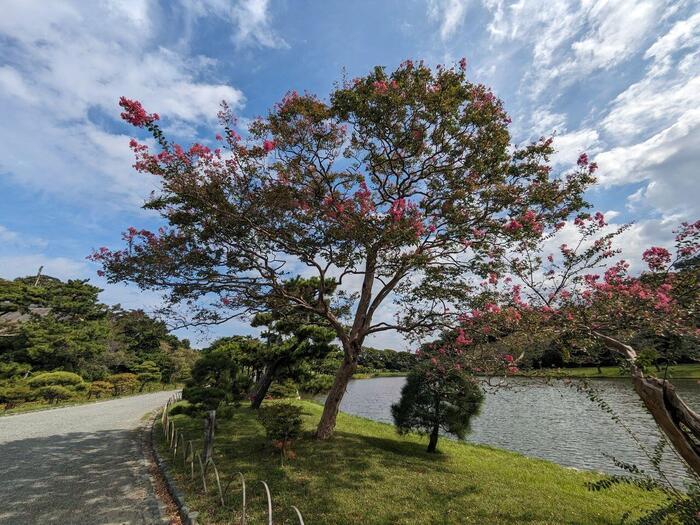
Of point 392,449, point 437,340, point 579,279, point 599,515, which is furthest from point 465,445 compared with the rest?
point 579,279

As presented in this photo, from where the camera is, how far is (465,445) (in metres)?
14.2

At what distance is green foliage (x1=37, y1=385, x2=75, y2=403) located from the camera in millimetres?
22109

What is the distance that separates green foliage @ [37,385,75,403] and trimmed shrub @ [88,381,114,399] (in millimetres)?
3105

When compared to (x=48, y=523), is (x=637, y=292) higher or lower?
higher

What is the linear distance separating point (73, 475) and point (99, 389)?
22.5m

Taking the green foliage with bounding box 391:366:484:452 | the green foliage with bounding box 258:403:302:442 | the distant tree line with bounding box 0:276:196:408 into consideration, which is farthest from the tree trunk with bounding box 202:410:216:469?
the distant tree line with bounding box 0:276:196:408

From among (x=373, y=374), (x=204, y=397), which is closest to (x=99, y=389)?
(x=204, y=397)

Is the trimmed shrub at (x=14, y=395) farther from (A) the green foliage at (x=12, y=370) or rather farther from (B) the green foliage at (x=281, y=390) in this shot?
(B) the green foliage at (x=281, y=390)

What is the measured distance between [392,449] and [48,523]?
26.9ft

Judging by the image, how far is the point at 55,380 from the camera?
919 inches

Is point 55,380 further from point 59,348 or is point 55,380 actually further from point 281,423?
point 281,423

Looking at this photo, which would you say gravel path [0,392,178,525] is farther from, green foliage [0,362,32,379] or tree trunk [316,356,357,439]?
green foliage [0,362,32,379]

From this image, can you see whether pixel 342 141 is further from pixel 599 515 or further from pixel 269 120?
pixel 599 515

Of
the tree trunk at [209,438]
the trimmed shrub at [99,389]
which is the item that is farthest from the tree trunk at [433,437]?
the trimmed shrub at [99,389]
